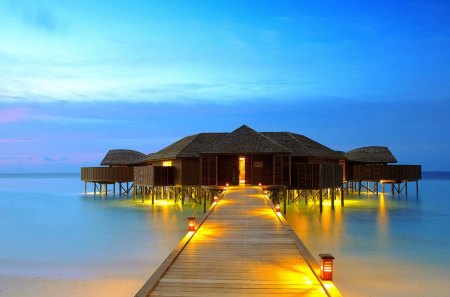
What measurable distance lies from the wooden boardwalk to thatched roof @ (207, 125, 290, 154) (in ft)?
45.9

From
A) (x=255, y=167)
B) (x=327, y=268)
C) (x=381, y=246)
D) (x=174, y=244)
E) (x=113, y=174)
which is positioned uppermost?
(x=255, y=167)

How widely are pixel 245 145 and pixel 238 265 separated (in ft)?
65.5

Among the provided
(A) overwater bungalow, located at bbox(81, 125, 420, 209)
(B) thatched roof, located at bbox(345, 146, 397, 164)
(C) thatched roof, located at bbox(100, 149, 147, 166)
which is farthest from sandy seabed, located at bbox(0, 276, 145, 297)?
(B) thatched roof, located at bbox(345, 146, 397, 164)

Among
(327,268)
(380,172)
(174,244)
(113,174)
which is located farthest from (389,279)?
(113,174)

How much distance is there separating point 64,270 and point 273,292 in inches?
377

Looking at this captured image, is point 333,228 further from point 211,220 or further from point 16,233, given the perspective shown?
point 16,233

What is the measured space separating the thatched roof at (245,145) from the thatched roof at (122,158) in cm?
2074

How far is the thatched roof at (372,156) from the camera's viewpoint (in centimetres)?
4644

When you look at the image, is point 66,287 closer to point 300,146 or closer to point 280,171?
point 280,171

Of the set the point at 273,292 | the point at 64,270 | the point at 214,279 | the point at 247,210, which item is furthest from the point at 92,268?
the point at 273,292

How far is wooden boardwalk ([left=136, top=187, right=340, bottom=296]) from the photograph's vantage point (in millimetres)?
7770

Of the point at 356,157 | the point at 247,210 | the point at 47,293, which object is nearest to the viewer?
the point at 47,293

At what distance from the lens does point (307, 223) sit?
1004 inches

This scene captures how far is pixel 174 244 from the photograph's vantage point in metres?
19.3
